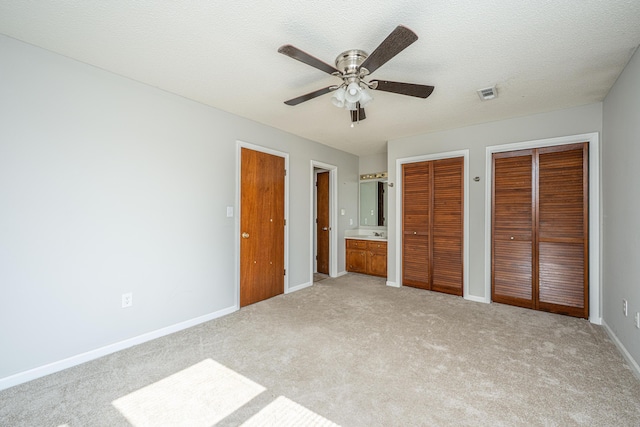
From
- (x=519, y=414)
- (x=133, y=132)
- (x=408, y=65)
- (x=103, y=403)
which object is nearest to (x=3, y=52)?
(x=133, y=132)

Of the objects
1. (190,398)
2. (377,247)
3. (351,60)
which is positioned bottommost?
(190,398)

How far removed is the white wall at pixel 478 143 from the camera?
3174mm

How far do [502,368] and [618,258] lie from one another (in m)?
1.55

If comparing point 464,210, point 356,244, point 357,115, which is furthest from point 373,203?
point 357,115

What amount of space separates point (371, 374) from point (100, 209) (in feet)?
8.29

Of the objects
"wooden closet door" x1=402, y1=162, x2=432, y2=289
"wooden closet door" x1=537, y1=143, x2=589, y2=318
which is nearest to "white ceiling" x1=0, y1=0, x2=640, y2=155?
"wooden closet door" x1=537, y1=143, x2=589, y2=318

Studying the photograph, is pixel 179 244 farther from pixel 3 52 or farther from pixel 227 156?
pixel 3 52

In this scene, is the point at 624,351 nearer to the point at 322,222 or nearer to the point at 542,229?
the point at 542,229

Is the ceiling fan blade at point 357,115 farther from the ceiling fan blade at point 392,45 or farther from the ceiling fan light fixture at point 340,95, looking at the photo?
the ceiling fan blade at point 392,45

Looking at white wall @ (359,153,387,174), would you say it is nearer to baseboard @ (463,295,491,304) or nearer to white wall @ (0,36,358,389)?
baseboard @ (463,295,491,304)

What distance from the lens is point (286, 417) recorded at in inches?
63.9

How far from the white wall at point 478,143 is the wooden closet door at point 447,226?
149mm

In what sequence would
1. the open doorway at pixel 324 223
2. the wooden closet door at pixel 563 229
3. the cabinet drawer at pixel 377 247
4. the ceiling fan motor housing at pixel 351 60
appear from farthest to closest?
the open doorway at pixel 324 223 → the cabinet drawer at pixel 377 247 → the wooden closet door at pixel 563 229 → the ceiling fan motor housing at pixel 351 60

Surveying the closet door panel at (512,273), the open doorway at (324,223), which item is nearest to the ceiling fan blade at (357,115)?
the open doorway at (324,223)
